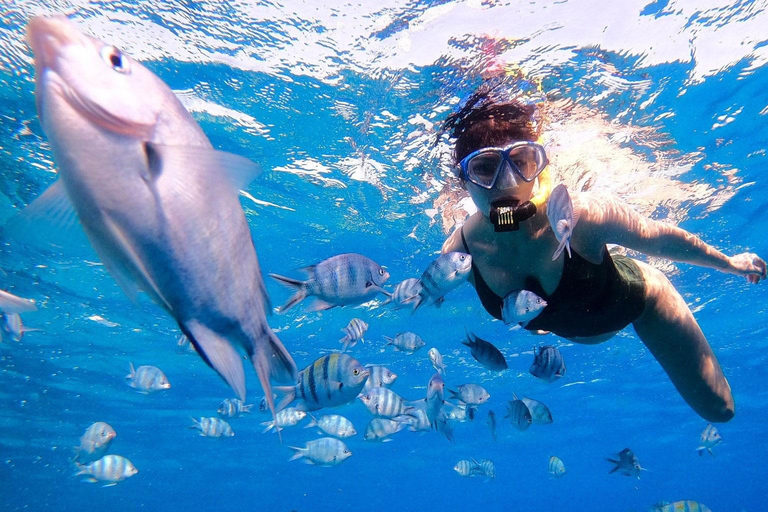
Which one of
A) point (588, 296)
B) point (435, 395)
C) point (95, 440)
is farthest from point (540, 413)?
point (95, 440)

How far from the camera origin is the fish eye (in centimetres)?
122

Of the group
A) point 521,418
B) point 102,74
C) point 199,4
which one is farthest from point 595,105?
point 102,74

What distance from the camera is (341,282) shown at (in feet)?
12.6

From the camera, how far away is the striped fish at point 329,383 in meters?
4.44

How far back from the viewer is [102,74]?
1188mm

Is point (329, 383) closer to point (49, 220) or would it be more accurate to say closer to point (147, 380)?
point (49, 220)

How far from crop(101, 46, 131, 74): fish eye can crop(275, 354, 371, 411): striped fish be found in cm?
362

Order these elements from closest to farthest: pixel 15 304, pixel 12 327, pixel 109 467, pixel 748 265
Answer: pixel 15 304
pixel 748 265
pixel 12 327
pixel 109 467

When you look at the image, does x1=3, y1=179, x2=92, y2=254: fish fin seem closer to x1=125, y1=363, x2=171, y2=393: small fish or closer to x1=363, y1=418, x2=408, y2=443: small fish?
x1=125, y1=363, x2=171, y2=393: small fish

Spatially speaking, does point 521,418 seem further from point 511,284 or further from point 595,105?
point 595,105

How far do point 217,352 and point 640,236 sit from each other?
4.69m

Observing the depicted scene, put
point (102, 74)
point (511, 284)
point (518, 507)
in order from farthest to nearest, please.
→ point (518, 507) → point (511, 284) → point (102, 74)

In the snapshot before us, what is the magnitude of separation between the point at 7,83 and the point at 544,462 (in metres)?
67.7

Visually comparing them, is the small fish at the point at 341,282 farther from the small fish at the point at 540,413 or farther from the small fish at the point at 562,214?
the small fish at the point at 540,413
